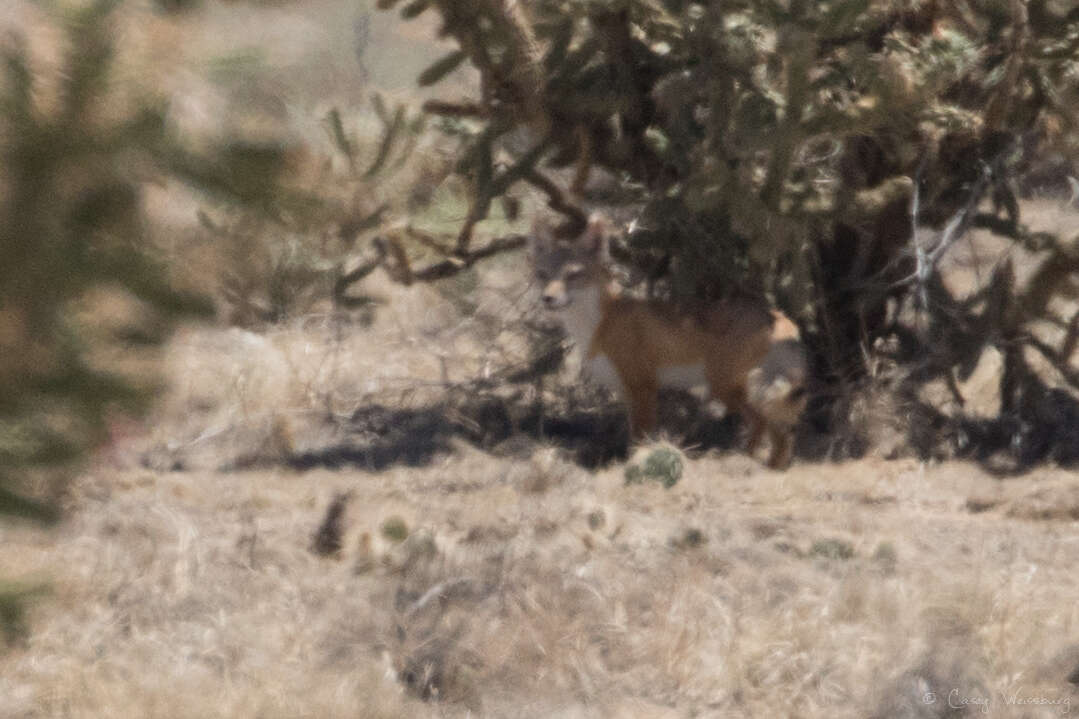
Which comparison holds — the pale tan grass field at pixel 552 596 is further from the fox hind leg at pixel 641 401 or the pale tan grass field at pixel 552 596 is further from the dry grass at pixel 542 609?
the fox hind leg at pixel 641 401

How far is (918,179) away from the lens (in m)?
7.77

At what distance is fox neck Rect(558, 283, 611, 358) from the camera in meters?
8.45

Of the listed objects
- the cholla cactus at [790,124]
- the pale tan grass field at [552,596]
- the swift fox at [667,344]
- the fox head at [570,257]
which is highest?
the cholla cactus at [790,124]

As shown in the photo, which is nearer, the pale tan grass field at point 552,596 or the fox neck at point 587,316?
the pale tan grass field at point 552,596

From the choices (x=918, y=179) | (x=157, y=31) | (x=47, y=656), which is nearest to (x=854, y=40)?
(x=918, y=179)

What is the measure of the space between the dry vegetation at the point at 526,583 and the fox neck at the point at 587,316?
33.0 inches

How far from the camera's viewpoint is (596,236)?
8273 millimetres

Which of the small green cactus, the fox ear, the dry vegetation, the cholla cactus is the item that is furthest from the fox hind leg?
the small green cactus

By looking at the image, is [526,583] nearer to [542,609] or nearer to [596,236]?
[542,609]

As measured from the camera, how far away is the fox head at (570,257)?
8.15m

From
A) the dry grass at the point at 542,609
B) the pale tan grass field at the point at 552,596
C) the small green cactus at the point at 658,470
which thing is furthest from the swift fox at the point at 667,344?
the dry grass at the point at 542,609

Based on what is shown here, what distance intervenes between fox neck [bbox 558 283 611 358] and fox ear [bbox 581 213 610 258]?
243mm

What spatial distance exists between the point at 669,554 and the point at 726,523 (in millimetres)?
698

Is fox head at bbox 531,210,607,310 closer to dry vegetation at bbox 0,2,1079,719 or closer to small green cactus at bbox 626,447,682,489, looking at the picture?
dry vegetation at bbox 0,2,1079,719
